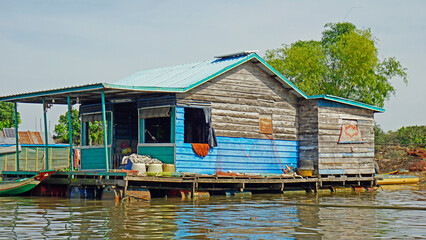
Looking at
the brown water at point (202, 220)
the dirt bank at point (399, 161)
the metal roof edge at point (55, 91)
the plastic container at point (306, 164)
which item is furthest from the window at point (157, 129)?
the dirt bank at point (399, 161)

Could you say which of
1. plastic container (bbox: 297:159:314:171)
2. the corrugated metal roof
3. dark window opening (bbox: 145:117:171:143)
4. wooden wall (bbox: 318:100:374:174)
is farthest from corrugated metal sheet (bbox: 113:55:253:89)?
plastic container (bbox: 297:159:314:171)

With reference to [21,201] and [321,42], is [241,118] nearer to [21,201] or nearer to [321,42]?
[21,201]

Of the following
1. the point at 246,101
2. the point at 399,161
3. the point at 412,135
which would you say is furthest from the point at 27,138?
the point at 412,135

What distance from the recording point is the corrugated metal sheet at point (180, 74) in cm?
2166

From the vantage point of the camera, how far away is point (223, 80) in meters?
22.5

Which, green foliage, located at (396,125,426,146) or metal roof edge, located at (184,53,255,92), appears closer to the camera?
metal roof edge, located at (184,53,255,92)

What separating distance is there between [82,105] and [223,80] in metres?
6.36

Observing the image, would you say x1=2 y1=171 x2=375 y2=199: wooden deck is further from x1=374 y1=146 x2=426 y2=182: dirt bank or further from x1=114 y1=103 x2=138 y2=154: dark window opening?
x1=374 y1=146 x2=426 y2=182: dirt bank

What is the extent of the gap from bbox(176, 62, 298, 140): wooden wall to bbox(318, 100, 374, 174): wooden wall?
126cm

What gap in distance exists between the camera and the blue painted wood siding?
20.7m

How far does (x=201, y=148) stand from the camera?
2130cm

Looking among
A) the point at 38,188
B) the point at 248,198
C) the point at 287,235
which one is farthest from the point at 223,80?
the point at 287,235

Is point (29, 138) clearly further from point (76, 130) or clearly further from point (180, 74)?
point (180, 74)

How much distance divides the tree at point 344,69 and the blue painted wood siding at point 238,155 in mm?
17782
